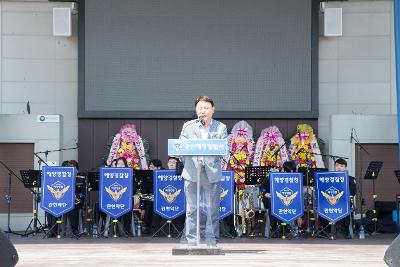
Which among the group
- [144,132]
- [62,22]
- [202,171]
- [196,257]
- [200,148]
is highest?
[62,22]

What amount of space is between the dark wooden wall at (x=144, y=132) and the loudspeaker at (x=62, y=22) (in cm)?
176

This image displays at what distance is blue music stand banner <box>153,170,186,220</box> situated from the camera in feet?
49.2

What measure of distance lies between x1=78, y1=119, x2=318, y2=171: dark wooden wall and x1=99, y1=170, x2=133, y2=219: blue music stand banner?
3.45 m

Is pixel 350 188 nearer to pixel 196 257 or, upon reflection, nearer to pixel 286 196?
pixel 286 196

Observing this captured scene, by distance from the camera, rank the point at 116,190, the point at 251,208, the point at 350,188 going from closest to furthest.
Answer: the point at 116,190
the point at 350,188
the point at 251,208

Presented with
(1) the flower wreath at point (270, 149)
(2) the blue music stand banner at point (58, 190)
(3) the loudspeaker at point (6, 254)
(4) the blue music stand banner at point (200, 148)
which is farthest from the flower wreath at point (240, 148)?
(3) the loudspeaker at point (6, 254)

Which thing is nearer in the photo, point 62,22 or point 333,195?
point 333,195

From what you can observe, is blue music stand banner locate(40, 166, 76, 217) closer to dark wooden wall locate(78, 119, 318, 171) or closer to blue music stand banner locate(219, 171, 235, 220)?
blue music stand banner locate(219, 171, 235, 220)

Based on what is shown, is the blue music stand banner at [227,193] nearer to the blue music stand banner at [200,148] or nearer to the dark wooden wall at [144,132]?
the dark wooden wall at [144,132]

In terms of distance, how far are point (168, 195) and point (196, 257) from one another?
16.8ft

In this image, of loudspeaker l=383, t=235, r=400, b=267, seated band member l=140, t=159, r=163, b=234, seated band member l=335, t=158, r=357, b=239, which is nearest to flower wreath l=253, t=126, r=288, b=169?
seated band member l=335, t=158, r=357, b=239

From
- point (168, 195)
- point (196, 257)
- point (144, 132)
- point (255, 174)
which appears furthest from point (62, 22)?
point (196, 257)

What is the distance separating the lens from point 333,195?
15.0m

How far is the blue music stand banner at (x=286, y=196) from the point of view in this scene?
14789 mm
